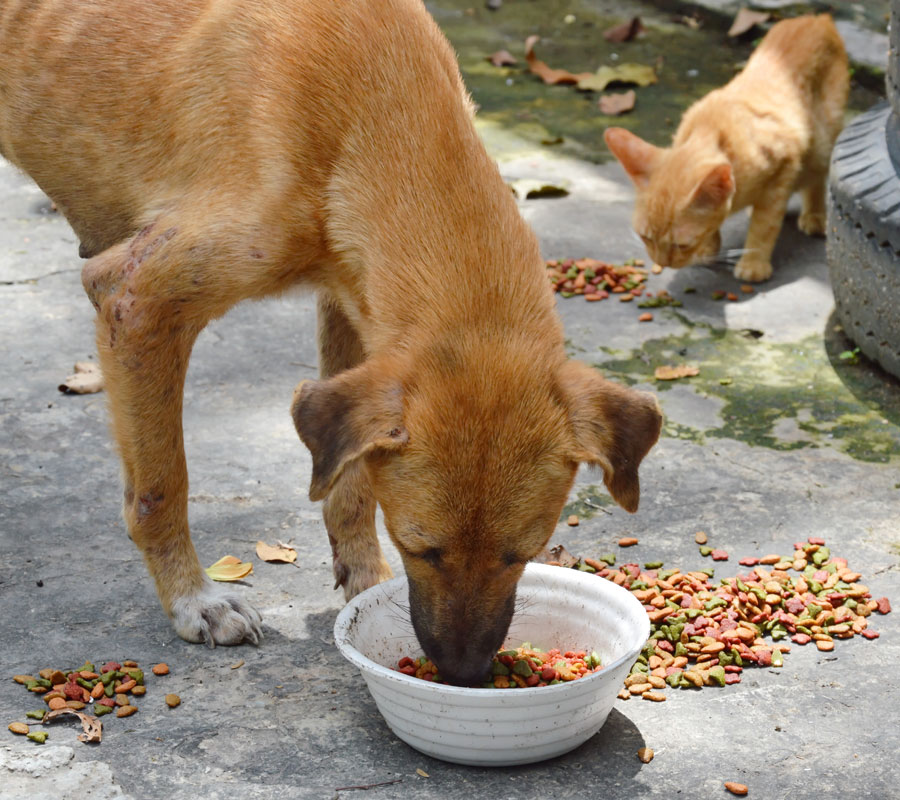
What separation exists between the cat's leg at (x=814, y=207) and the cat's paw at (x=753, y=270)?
2.10ft

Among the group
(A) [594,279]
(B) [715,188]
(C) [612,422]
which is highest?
(C) [612,422]

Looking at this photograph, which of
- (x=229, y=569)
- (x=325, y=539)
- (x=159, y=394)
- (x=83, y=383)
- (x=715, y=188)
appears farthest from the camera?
(x=715, y=188)

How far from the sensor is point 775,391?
559cm

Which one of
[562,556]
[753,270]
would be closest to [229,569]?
[562,556]

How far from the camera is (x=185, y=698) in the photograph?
3.62 metres

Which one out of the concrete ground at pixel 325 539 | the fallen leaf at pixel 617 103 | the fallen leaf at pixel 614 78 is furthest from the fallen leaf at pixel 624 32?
the concrete ground at pixel 325 539

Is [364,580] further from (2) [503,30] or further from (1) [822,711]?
(2) [503,30]

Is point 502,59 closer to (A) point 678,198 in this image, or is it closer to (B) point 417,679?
(A) point 678,198

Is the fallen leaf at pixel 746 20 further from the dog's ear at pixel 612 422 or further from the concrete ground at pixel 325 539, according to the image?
the dog's ear at pixel 612 422

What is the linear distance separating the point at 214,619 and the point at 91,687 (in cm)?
42

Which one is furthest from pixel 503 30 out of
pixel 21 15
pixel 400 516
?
pixel 400 516

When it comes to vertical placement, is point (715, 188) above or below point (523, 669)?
above

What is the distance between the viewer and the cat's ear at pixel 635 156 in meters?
6.82

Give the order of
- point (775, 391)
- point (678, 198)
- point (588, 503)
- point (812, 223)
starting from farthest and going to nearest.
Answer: point (812, 223), point (678, 198), point (775, 391), point (588, 503)
